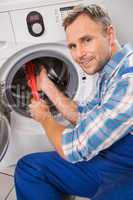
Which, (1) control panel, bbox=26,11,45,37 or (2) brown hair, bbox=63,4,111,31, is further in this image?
(1) control panel, bbox=26,11,45,37

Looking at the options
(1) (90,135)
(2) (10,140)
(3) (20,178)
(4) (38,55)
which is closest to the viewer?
(1) (90,135)

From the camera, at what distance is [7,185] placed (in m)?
1.44

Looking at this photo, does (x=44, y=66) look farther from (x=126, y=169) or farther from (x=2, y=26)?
(x=126, y=169)

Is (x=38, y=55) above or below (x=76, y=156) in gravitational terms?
above

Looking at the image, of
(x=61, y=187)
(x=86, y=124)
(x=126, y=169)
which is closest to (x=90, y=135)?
(x=86, y=124)

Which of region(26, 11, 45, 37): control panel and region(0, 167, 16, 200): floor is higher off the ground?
region(26, 11, 45, 37): control panel

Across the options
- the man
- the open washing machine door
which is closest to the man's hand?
the man

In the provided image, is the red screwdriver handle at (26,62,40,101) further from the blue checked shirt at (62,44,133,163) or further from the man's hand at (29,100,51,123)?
the blue checked shirt at (62,44,133,163)

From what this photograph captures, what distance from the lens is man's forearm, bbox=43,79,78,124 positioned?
129 cm

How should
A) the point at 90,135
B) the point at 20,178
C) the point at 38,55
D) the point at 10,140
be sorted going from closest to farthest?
the point at 90,135, the point at 20,178, the point at 38,55, the point at 10,140

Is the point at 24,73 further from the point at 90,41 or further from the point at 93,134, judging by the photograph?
the point at 93,134

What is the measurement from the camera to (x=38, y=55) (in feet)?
4.40

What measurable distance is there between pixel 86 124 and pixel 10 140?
0.64 metres

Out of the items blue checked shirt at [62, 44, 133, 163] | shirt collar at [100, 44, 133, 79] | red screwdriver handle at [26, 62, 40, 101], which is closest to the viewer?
blue checked shirt at [62, 44, 133, 163]
